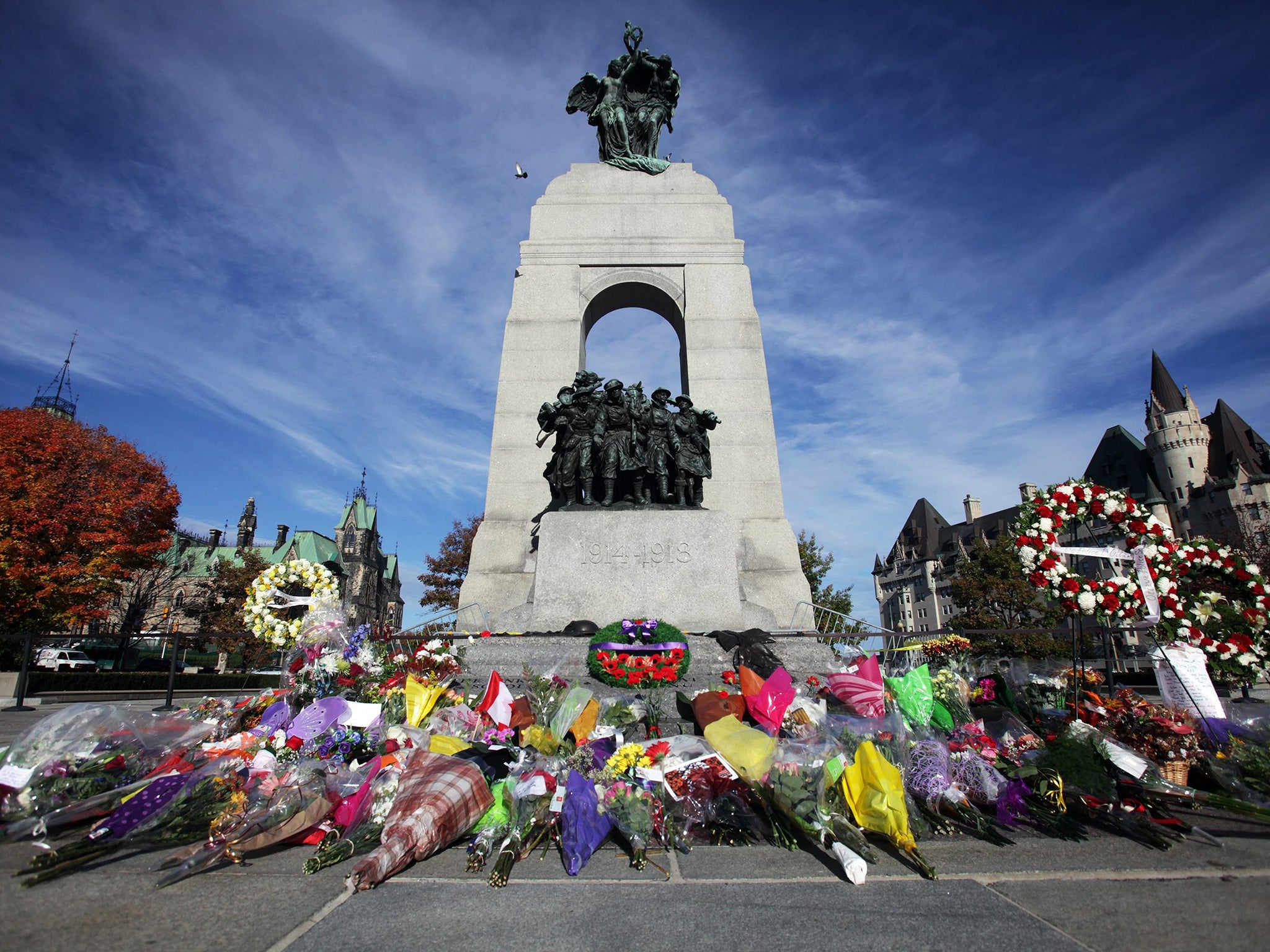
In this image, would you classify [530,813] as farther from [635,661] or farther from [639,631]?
[639,631]

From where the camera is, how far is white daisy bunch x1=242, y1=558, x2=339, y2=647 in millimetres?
9477

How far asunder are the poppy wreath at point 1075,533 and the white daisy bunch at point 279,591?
8.34 meters

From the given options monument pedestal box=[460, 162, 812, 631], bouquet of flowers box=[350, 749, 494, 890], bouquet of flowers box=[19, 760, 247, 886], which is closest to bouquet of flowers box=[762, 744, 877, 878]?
bouquet of flowers box=[350, 749, 494, 890]

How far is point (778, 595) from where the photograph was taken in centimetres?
1213

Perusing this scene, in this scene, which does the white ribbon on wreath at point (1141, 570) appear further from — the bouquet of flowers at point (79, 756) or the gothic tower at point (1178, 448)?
the gothic tower at point (1178, 448)

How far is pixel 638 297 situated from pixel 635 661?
11095 mm

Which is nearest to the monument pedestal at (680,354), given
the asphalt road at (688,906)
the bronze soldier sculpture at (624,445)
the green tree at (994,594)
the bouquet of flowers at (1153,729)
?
the bronze soldier sculpture at (624,445)

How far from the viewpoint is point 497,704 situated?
4.89 meters

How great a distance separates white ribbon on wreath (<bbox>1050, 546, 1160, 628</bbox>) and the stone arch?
9.95 m

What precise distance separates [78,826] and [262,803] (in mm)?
1077

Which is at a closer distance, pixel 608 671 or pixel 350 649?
pixel 350 649

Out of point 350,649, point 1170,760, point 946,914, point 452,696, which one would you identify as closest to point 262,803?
point 452,696

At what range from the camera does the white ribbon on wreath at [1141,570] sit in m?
5.27

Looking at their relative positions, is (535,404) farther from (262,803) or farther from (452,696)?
(262,803)
